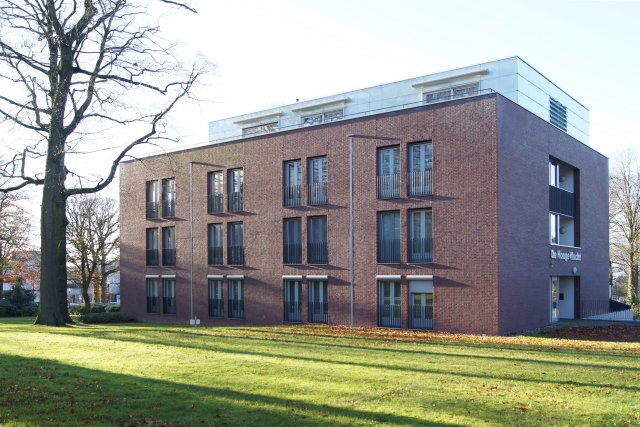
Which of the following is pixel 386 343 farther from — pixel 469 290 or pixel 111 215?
pixel 111 215

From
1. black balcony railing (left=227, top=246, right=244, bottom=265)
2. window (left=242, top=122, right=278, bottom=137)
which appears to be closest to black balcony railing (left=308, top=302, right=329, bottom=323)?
black balcony railing (left=227, top=246, right=244, bottom=265)

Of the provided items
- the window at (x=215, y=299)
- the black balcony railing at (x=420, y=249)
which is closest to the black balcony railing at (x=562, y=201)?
the black balcony railing at (x=420, y=249)

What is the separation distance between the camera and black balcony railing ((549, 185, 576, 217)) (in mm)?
29422

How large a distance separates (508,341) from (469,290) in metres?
3.60

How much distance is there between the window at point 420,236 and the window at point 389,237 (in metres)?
0.65

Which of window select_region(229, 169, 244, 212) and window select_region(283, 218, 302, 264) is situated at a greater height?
window select_region(229, 169, 244, 212)

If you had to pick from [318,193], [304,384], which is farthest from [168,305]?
[304,384]

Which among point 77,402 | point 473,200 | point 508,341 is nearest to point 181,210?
point 473,200

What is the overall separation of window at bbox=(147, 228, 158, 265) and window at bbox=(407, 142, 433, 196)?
1799cm

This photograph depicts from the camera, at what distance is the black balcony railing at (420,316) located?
980 inches

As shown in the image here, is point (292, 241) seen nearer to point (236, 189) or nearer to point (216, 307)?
point (236, 189)

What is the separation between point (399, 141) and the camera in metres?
25.8

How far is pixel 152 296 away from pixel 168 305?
5.51ft

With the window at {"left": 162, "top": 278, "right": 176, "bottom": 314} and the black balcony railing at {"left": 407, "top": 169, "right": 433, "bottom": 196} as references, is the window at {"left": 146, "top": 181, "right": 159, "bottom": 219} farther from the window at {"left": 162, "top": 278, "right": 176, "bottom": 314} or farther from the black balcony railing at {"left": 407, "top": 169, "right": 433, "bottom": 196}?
the black balcony railing at {"left": 407, "top": 169, "right": 433, "bottom": 196}
